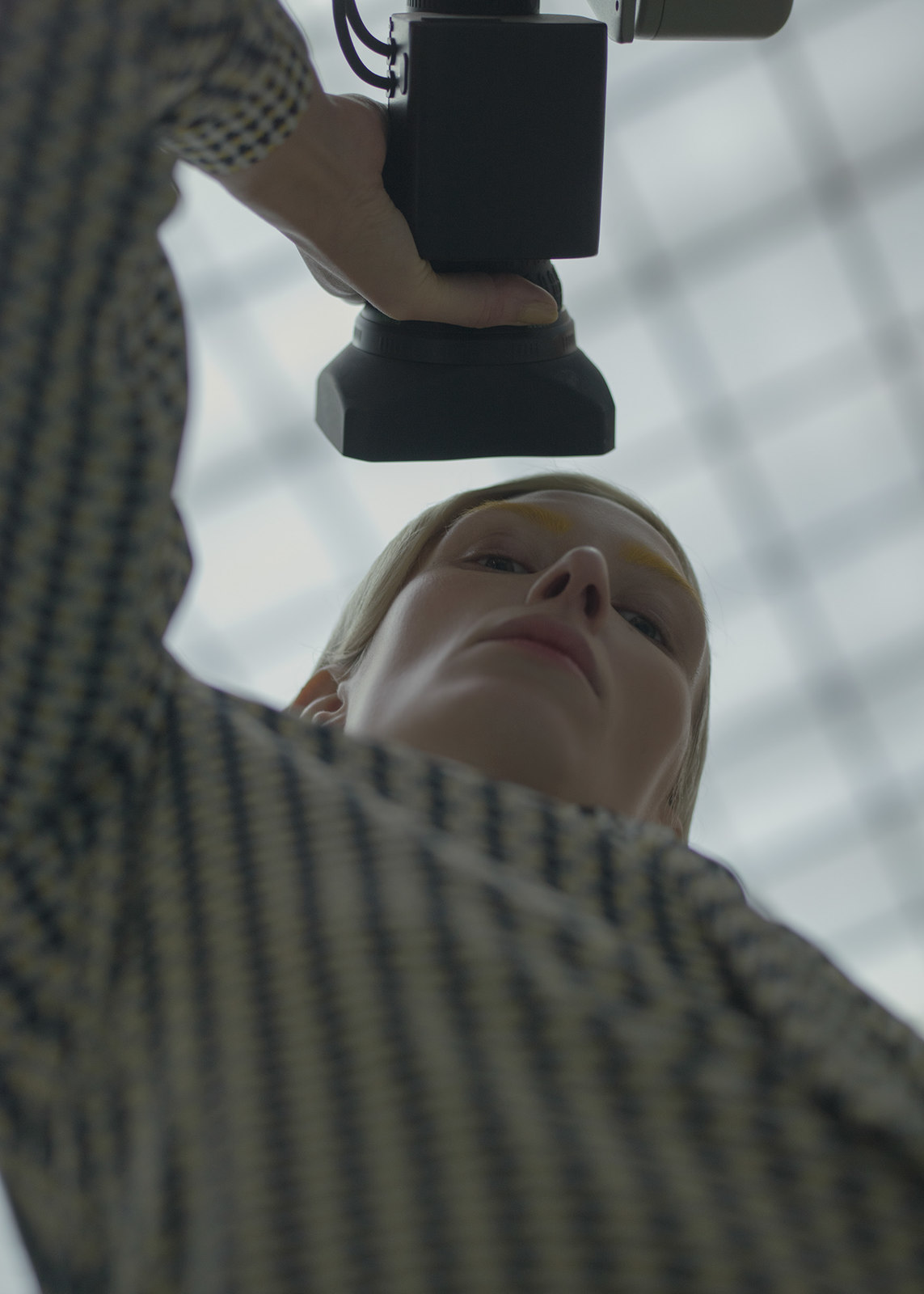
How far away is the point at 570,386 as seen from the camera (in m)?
0.99

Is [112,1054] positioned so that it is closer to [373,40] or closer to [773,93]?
[373,40]

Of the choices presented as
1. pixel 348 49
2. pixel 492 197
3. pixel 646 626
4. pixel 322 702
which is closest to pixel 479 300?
pixel 492 197

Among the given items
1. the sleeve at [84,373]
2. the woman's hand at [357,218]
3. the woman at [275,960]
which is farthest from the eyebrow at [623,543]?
the sleeve at [84,373]

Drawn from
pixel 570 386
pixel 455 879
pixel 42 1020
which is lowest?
pixel 42 1020

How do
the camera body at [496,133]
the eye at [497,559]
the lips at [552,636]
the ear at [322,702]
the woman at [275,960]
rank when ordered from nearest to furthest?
the woman at [275,960] < the camera body at [496,133] < the lips at [552,636] < the eye at [497,559] < the ear at [322,702]

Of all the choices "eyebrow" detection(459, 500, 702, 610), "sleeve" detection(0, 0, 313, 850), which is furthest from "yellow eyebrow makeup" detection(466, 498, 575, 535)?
"sleeve" detection(0, 0, 313, 850)

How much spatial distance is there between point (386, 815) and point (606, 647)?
0.35 meters

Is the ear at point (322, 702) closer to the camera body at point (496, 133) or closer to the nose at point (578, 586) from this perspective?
the nose at point (578, 586)

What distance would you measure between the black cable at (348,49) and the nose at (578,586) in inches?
15.6

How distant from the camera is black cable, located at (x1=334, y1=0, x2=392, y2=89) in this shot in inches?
37.3

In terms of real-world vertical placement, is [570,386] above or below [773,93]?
below

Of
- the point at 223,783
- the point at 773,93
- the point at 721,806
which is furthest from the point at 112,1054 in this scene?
the point at 721,806

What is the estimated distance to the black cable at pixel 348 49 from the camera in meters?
0.95

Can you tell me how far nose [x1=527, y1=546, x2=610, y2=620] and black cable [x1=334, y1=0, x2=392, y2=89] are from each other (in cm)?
40
